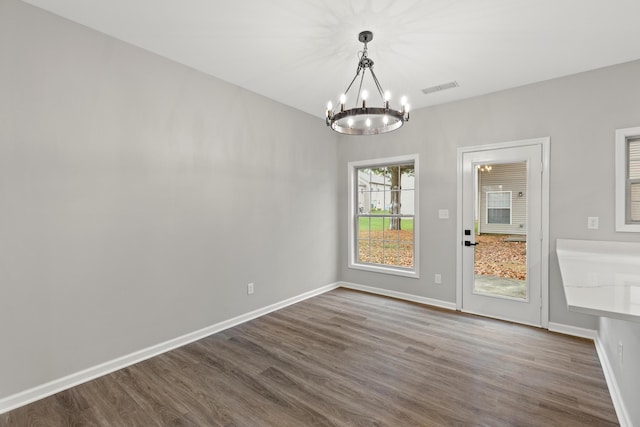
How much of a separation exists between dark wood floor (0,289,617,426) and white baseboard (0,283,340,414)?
0.07 meters

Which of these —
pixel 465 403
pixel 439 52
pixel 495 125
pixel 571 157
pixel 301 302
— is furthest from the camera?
Answer: pixel 301 302

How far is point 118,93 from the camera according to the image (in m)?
2.56

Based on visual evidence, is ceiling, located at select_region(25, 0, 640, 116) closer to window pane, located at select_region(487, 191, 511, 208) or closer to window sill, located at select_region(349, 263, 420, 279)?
window pane, located at select_region(487, 191, 511, 208)

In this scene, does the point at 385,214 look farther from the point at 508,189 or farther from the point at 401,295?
the point at 508,189

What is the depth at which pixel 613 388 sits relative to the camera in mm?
2117

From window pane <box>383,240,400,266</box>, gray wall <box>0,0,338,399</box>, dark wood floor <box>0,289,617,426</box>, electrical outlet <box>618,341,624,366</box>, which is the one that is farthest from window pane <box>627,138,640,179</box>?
gray wall <box>0,0,338,399</box>

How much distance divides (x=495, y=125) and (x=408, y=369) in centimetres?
303

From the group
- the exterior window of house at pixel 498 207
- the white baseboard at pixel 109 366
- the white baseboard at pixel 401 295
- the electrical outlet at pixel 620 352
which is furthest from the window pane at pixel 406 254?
the electrical outlet at pixel 620 352

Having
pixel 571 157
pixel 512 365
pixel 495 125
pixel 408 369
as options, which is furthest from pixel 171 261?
pixel 571 157

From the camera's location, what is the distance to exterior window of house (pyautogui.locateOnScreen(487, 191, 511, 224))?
357 cm

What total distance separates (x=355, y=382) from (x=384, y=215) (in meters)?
2.87

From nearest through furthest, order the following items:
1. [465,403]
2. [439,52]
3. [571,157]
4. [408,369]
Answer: [465,403] < [408,369] < [439,52] < [571,157]

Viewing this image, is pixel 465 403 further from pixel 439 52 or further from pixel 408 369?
pixel 439 52

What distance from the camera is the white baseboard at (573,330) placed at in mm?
3068
